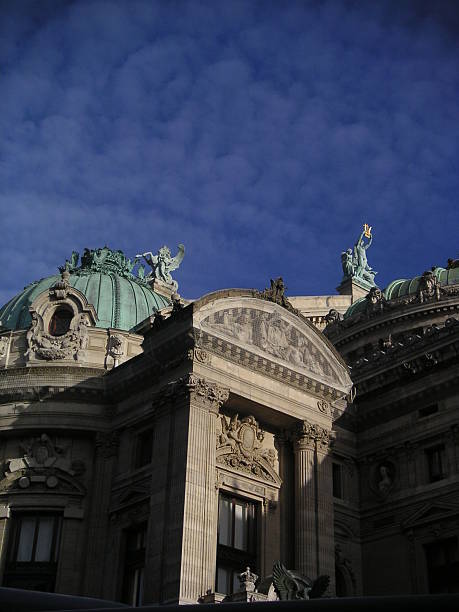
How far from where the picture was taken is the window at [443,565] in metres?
34.8

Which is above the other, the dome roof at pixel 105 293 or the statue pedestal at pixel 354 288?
the statue pedestal at pixel 354 288

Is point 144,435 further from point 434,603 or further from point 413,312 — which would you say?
point 434,603

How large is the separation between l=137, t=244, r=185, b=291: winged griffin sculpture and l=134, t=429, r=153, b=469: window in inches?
→ 803

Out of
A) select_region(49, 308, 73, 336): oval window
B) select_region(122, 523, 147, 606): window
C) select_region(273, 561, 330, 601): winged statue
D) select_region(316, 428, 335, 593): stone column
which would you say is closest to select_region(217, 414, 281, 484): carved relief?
select_region(316, 428, 335, 593): stone column

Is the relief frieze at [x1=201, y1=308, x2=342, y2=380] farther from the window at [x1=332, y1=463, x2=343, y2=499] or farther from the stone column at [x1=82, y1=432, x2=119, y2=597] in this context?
the stone column at [x1=82, y1=432, x2=119, y2=597]

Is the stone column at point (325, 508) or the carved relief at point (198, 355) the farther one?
the stone column at point (325, 508)


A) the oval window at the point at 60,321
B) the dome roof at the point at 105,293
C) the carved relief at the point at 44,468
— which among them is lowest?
the carved relief at the point at 44,468

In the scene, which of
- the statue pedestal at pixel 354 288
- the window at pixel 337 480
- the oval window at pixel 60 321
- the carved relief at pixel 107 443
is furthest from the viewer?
the statue pedestal at pixel 354 288

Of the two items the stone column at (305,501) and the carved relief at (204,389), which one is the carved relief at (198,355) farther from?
the stone column at (305,501)

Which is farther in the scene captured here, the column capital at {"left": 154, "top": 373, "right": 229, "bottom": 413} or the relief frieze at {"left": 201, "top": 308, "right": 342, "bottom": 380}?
the relief frieze at {"left": 201, "top": 308, "right": 342, "bottom": 380}

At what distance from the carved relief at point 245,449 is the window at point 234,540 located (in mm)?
1275

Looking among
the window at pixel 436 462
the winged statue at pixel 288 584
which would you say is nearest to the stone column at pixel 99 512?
the winged statue at pixel 288 584

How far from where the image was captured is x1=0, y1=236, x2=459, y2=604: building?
3325 cm

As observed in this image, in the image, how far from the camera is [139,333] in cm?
4538
